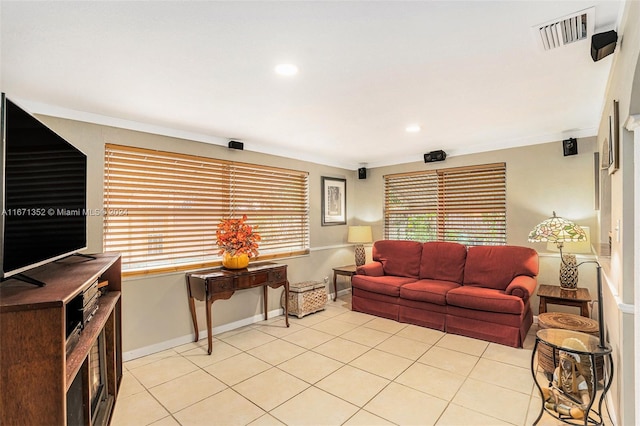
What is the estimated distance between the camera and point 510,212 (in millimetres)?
4250

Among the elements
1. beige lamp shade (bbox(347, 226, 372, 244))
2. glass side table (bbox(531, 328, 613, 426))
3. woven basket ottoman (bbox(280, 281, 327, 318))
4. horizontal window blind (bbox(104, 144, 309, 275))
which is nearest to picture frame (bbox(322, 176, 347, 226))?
beige lamp shade (bbox(347, 226, 372, 244))

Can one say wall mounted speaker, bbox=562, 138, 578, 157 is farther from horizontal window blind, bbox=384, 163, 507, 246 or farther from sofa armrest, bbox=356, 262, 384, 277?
sofa armrest, bbox=356, 262, 384, 277

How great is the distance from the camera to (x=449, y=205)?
4.81m

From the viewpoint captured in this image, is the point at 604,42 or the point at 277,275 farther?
the point at 277,275

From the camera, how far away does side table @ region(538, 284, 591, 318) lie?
3195 mm

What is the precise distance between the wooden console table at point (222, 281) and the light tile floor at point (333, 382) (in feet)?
1.64

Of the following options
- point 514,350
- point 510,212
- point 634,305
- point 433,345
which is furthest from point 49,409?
point 510,212

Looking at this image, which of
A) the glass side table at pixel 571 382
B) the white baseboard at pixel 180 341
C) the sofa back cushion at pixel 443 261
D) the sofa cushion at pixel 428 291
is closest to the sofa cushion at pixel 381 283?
the sofa cushion at pixel 428 291

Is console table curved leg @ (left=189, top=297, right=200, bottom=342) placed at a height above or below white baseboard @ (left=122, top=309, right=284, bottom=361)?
above

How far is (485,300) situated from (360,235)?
2300 mm

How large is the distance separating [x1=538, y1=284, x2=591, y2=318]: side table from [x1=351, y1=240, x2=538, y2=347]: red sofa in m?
0.14

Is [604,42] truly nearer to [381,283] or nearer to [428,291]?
[428,291]

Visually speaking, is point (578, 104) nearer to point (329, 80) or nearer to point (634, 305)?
point (634, 305)

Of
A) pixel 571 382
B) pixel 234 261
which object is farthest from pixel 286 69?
pixel 571 382
